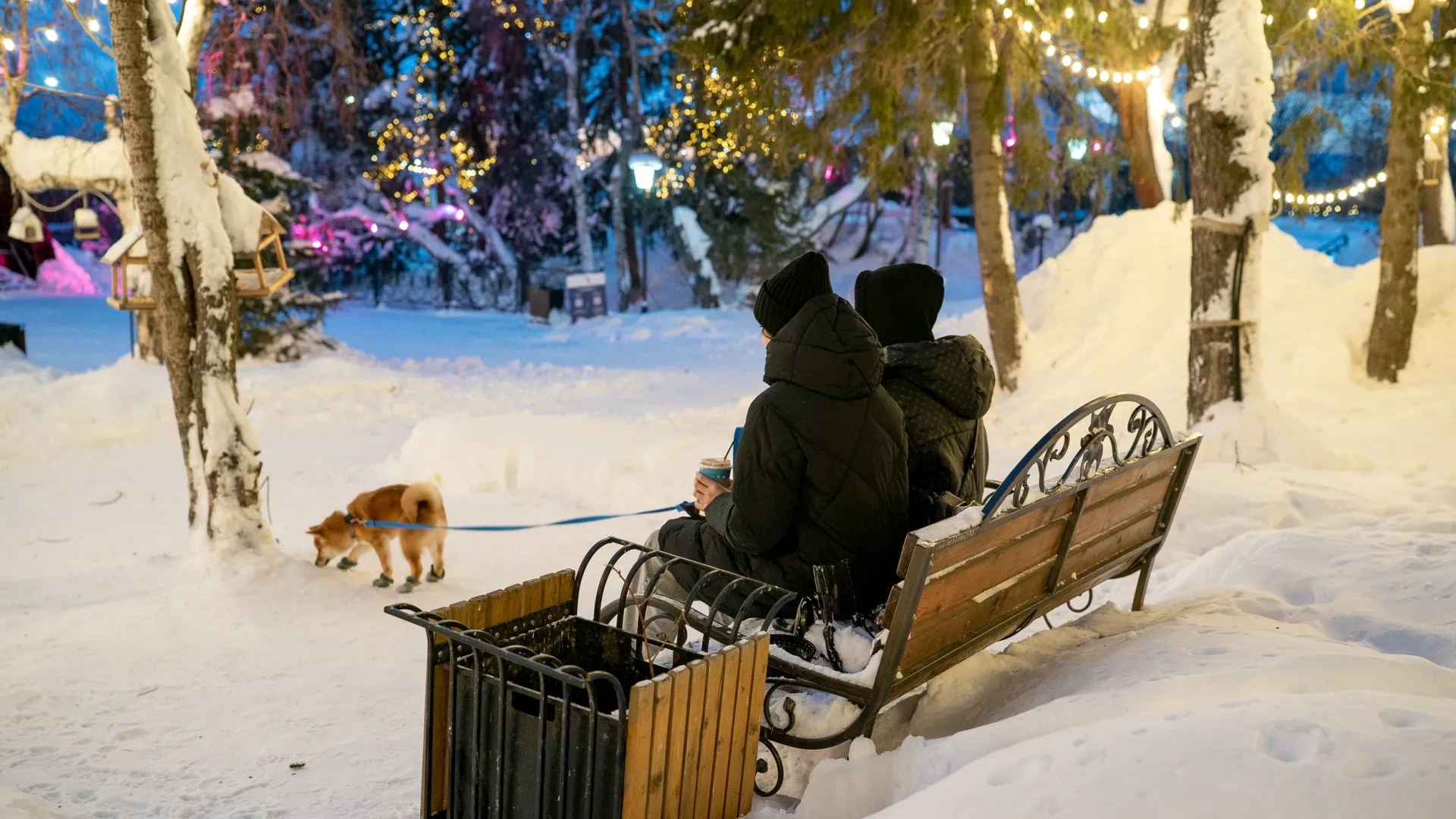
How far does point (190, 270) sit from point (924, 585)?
506 cm

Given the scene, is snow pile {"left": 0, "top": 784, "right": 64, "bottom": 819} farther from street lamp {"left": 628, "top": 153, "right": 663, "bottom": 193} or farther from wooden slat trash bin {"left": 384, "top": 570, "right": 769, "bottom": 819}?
street lamp {"left": 628, "top": 153, "right": 663, "bottom": 193}

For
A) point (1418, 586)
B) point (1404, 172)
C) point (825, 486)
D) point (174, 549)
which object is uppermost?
point (1404, 172)

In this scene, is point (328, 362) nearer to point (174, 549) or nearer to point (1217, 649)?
point (174, 549)

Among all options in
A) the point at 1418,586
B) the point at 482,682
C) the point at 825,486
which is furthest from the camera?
the point at 1418,586

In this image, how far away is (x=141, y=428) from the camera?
37.7 ft

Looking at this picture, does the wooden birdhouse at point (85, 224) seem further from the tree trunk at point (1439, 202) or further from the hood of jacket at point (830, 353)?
the tree trunk at point (1439, 202)

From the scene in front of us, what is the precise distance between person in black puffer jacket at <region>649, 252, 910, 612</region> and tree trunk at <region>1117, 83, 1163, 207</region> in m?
12.3

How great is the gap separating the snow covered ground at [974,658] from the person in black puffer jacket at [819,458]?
2.10ft

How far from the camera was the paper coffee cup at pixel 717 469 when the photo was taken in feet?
14.1

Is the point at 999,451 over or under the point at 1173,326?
under

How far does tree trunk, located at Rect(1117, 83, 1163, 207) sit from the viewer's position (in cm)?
1448

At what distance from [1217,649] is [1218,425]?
179 inches

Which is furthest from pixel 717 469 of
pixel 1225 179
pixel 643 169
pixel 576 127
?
pixel 576 127

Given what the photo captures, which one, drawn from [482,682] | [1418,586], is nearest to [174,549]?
[482,682]
